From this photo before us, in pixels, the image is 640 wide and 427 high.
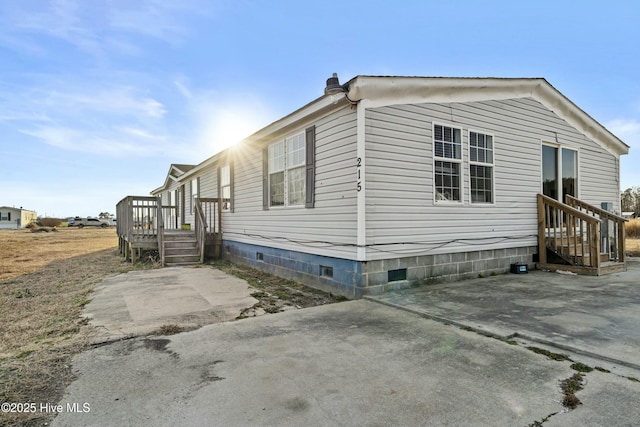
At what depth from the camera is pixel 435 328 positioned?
12.9 ft

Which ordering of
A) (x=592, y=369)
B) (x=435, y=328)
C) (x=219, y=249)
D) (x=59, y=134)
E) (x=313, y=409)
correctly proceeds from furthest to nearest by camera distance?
→ 1. (x=59, y=134)
2. (x=219, y=249)
3. (x=435, y=328)
4. (x=592, y=369)
5. (x=313, y=409)

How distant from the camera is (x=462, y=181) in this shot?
6.82m

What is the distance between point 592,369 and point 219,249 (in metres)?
10.4

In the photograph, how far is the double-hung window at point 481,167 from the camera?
23.0ft

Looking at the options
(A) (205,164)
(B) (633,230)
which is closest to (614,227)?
(A) (205,164)

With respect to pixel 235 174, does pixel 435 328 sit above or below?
below

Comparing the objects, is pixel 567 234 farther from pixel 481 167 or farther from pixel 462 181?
pixel 462 181

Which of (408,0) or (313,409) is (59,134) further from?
(313,409)

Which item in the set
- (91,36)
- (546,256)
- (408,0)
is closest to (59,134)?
(91,36)

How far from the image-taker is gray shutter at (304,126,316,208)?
670cm

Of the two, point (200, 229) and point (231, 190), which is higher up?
point (231, 190)

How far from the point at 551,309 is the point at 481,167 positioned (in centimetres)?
346

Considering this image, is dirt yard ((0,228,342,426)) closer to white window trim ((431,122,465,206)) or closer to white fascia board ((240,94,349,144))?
white window trim ((431,122,465,206))

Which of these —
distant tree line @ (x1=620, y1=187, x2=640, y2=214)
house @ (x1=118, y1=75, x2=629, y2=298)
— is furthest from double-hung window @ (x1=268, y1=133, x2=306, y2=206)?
distant tree line @ (x1=620, y1=187, x2=640, y2=214)
